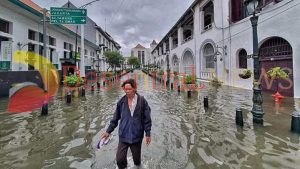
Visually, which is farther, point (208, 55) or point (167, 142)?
point (208, 55)

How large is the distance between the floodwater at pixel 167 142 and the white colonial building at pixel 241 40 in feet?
9.45

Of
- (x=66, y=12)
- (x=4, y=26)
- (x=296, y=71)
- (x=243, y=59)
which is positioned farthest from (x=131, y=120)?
(x=243, y=59)

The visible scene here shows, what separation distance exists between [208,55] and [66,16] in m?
14.9

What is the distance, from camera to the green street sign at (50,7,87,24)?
13.1 meters

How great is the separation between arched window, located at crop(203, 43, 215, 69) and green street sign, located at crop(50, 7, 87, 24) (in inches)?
524

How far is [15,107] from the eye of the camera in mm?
9320

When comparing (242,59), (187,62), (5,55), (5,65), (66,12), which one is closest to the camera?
(5,55)

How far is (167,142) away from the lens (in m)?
5.04

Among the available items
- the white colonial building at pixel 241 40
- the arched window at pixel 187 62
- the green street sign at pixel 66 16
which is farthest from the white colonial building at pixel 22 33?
the arched window at pixel 187 62

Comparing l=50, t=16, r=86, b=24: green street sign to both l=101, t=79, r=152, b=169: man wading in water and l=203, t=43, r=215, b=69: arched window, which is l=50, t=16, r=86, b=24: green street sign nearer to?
l=101, t=79, r=152, b=169: man wading in water

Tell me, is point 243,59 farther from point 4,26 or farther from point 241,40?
point 4,26

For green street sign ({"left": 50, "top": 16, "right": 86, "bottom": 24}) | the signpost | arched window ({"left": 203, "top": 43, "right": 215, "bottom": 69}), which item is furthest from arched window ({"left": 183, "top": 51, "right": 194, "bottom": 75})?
the signpost

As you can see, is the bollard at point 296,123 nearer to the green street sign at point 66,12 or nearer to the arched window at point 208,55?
the green street sign at point 66,12

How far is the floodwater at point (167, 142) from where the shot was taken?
387 centimetres
